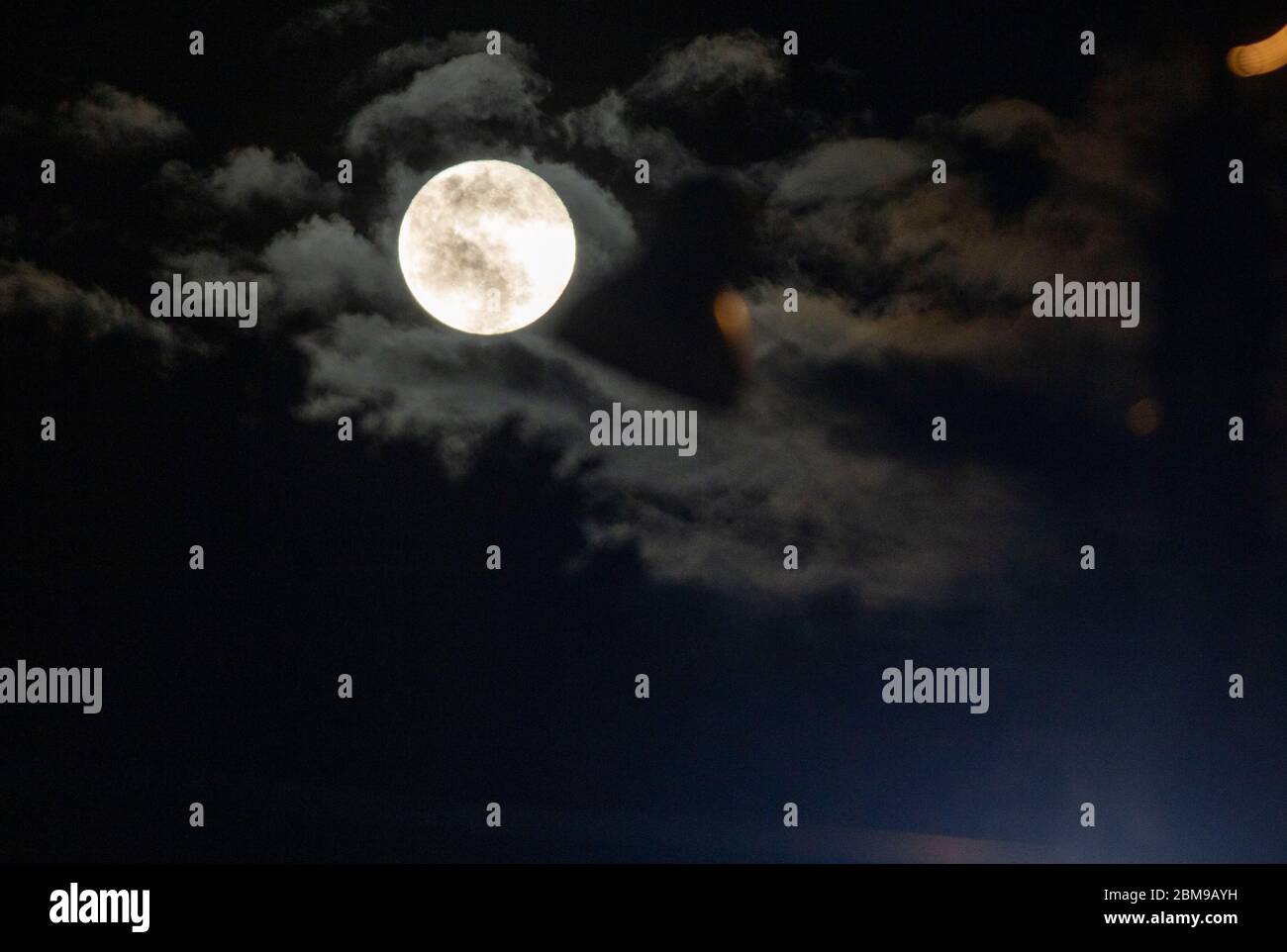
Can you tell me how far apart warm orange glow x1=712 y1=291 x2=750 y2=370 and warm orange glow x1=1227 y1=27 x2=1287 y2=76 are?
5.59 ft

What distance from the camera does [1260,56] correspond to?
10.1ft

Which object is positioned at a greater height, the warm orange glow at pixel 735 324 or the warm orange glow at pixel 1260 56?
the warm orange glow at pixel 1260 56

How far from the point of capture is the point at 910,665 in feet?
10.2

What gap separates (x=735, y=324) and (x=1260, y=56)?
183cm

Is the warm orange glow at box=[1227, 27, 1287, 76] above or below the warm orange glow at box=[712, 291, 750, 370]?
above

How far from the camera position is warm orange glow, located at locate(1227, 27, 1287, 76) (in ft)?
10.1

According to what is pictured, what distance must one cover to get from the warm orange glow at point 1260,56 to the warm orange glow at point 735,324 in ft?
5.59

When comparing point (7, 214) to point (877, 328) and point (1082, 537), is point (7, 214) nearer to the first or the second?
point (877, 328)

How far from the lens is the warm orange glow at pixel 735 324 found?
123 inches

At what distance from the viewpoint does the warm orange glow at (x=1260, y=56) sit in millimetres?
3082

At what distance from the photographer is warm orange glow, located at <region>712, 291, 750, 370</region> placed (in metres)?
3.13

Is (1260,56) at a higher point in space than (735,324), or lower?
higher

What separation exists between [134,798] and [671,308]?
7.55ft
